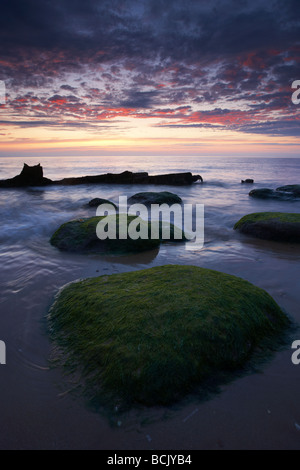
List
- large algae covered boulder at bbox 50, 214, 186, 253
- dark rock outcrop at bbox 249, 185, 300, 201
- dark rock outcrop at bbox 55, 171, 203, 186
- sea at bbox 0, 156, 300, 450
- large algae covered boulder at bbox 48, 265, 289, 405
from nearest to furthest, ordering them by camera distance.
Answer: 1. sea at bbox 0, 156, 300, 450
2. large algae covered boulder at bbox 48, 265, 289, 405
3. large algae covered boulder at bbox 50, 214, 186, 253
4. dark rock outcrop at bbox 249, 185, 300, 201
5. dark rock outcrop at bbox 55, 171, 203, 186

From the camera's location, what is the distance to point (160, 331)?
2.57 meters

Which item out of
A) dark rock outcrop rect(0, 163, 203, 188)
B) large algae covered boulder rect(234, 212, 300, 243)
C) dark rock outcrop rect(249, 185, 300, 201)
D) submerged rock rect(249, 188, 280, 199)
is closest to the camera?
large algae covered boulder rect(234, 212, 300, 243)

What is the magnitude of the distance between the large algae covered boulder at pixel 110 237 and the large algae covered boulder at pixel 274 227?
2169 millimetres

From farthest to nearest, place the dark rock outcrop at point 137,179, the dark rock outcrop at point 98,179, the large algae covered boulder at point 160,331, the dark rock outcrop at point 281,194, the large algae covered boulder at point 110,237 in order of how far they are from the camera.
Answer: the dark rock outcrop at point 137,179 < the dark rock outcrop at point 98,179 < the dark rock outcrop at point 281,194 < the large algae covered boulder at point 110,237 < the large algae covered boulder at point 160,331

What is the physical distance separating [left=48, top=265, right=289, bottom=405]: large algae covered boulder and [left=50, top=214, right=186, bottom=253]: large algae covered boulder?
235 cm

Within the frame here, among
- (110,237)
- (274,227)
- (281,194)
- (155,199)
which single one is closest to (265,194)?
(281,194)

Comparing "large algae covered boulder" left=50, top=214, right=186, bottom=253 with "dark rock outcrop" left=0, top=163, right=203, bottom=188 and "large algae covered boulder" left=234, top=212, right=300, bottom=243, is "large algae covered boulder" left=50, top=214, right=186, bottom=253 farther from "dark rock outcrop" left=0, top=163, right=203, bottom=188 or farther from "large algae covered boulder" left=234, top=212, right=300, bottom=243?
"dark rock outcrop" left=0, top=163, right=203, bottom=188

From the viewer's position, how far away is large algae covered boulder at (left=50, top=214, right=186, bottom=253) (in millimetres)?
6031

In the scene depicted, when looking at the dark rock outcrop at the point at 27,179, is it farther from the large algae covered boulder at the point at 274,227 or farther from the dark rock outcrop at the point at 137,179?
the large algae covered boulder at the point at 274,227

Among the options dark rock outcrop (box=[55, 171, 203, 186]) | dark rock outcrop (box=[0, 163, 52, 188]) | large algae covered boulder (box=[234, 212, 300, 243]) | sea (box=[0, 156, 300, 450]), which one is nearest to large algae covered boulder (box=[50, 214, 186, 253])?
sea (box=[0, 156, 300, 450])

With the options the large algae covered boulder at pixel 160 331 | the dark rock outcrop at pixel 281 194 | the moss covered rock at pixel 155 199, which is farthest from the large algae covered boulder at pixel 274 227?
the dark rock outcrop at pixel 281 194

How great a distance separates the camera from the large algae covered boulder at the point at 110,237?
6.03 meters

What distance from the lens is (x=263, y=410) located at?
6.86ft

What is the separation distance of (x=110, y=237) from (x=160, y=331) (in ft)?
12.6
